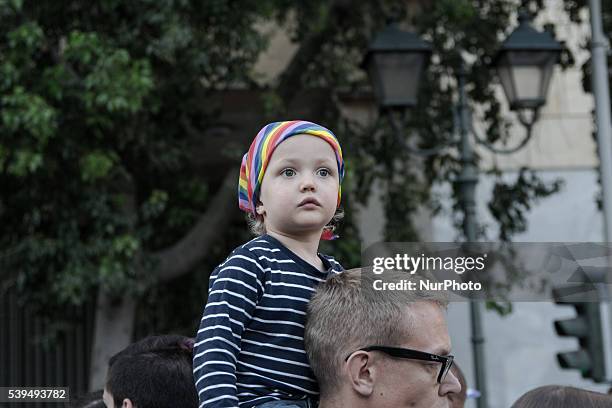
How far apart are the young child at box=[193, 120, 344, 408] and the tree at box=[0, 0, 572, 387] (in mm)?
6191

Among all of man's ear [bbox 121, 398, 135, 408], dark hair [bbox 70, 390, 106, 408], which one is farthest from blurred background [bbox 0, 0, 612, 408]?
man's ear [bbox 121, 398, 135, 408]

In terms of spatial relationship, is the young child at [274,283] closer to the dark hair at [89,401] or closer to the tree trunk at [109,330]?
the dark hair at [89,401]

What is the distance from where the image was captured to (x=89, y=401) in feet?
13.9

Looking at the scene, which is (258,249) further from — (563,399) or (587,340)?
(587,340)

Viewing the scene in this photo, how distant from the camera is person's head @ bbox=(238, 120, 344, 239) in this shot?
9.02 ft

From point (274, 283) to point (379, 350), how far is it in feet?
1.05

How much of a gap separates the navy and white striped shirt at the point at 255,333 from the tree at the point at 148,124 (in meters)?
6.34

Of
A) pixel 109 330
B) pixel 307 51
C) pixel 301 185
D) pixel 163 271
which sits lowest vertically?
pixel 109 330

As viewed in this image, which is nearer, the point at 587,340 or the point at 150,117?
the point at 587,340

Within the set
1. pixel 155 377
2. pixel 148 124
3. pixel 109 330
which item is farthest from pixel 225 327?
pixel 109 330

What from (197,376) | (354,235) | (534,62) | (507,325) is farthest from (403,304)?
(507,325)

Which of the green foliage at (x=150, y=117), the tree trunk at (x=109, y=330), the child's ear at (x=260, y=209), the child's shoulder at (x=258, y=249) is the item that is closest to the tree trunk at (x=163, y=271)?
the tree trunk at (x=109, y=330)

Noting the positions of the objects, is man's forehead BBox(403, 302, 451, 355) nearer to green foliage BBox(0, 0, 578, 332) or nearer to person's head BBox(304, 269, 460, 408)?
person's head BBox(304, 269, 460, 408)

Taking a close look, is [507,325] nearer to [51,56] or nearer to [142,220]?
[142,220]
